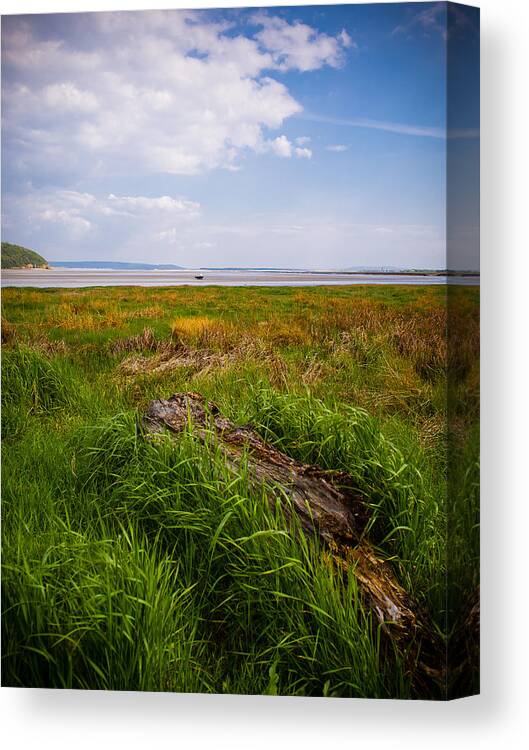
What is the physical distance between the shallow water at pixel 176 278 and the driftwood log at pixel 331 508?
23.1 inches

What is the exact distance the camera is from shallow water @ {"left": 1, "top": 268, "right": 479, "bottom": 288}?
3955mm

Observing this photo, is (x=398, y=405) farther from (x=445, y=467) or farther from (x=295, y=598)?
(x=295, y=598)

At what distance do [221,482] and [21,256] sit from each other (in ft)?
5.06

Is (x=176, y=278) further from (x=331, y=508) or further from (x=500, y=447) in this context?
(x=500, y=447)

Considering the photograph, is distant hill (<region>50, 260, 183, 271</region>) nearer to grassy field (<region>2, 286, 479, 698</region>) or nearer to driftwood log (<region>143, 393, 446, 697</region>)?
grassy field (<region>2, 286, 479, 698</region>)

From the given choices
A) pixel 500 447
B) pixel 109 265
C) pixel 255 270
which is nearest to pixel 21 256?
pixel 109 265

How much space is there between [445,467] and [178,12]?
8.18 feet

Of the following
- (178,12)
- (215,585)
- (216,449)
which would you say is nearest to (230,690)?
(215,585)

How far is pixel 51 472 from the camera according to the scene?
13.1ft

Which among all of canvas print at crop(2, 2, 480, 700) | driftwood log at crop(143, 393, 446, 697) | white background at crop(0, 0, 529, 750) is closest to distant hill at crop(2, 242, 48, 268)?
canvas print at crop(2, 2, 480, 700)

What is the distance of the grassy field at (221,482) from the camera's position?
3.62 meters

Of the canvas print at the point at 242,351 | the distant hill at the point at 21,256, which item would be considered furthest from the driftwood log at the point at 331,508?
the distant hill at the point at 21,256

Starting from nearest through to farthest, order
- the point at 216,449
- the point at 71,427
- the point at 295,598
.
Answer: the point at 295,598 < the point at 216,449 < the point at 71,427

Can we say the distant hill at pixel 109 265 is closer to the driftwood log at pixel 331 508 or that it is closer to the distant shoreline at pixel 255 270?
the distant shoreline at pixel 255 270
